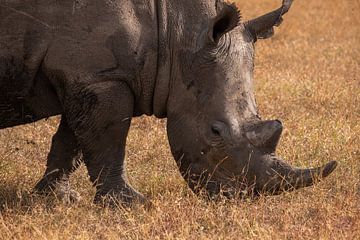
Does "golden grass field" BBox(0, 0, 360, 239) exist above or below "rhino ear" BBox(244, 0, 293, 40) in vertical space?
below

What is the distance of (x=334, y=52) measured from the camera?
1494cm

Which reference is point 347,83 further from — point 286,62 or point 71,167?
point 71,167

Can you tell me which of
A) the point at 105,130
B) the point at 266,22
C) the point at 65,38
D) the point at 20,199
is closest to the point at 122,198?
the point at 105,130

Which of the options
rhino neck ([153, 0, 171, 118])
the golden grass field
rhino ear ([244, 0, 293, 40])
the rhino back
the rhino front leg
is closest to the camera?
the golden grass field

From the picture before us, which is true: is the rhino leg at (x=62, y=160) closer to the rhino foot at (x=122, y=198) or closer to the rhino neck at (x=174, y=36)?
the rhino foot at (x=122, y=198)

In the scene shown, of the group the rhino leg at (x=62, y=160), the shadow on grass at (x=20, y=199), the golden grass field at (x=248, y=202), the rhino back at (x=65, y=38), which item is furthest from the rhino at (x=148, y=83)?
the rhino leg at (x=62, y=160)

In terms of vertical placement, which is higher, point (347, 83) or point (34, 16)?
point (34, 16)

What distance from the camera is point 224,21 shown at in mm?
7215

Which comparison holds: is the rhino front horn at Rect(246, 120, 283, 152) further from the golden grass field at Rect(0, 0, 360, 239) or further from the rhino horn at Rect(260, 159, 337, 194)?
the golden grass field at Rect(0, 0, 360, 239)

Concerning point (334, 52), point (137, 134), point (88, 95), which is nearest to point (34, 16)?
point (88, 95)

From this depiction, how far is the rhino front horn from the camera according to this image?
7.22m

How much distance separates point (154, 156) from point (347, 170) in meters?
1.76

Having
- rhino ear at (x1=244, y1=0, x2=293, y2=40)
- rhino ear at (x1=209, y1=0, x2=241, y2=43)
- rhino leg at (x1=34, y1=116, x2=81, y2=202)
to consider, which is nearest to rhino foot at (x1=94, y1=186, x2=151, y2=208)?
rhino leg at (x1=34, y1=116, x2=81, y2=202)

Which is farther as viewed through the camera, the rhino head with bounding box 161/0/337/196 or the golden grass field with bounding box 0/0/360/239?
the rhino head with bounding box 161/0/337/196
